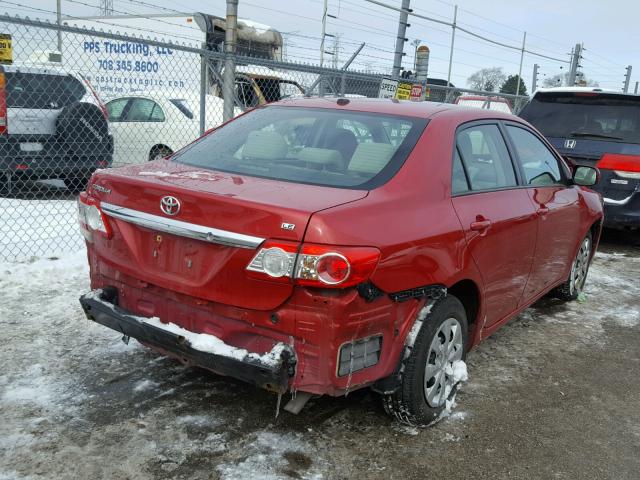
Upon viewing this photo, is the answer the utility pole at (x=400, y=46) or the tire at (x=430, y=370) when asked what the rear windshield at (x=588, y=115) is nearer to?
the tire at (x=430, y=370)

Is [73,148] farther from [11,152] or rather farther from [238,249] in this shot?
[238,249]

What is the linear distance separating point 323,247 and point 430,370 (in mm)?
1089

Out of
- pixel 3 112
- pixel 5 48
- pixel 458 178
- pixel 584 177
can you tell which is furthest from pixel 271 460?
pixel 3 112

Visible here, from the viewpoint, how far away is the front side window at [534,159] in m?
4.20

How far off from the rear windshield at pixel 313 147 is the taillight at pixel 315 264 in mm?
532

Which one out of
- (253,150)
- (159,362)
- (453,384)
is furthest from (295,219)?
(159,362)

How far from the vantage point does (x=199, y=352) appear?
2.73 meters

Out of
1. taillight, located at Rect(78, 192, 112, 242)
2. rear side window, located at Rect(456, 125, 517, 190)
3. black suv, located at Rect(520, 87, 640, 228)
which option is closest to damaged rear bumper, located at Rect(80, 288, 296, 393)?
taillight, located at Rect(78, 192, 112, 242)

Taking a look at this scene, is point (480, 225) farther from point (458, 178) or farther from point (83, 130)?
point (83, 130)

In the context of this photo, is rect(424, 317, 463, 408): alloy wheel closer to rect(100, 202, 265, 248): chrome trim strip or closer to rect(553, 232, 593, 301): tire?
rect(100, 202, 265, 248): chrome trim strip

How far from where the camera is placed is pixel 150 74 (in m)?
14.2

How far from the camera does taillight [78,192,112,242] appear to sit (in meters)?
3.06

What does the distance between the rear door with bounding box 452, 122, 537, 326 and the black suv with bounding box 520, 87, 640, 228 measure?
3.70 metres

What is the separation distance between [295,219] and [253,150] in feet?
3.65
